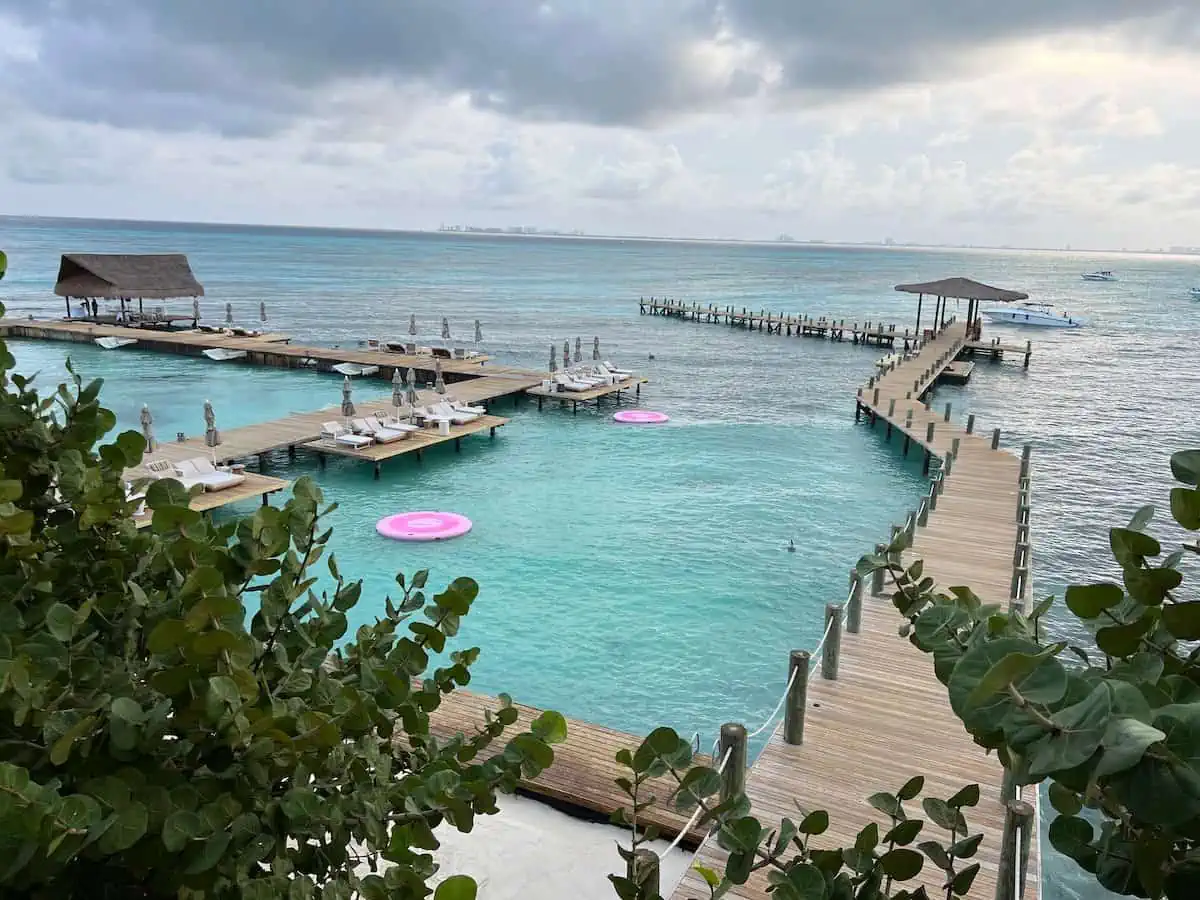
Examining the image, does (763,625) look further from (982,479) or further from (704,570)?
(982,479)

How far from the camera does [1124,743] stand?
3.32 ft

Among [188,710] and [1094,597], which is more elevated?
[1094,597]

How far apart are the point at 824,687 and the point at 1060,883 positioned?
3811 millimetres

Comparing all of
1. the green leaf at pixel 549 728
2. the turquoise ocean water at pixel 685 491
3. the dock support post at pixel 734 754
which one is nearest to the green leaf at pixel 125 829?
the green leaf at pixel 549 728

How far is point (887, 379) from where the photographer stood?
119 ft

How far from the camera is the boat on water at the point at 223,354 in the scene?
40562mm

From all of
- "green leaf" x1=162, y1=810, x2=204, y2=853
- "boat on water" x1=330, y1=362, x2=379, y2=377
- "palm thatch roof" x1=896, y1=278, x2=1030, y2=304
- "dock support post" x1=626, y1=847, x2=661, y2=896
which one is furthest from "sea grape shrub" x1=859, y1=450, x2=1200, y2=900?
"palm thatch roof" x1=896, y1=278, x2=1030, y2=304

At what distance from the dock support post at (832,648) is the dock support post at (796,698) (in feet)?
4.83

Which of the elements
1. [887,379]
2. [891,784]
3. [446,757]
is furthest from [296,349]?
[446,757]

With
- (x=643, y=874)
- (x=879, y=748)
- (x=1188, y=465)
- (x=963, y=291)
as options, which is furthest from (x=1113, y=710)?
(x=963, y=291)

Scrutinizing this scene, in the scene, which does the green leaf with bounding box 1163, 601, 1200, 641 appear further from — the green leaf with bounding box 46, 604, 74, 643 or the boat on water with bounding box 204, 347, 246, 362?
the boat on water with bounding box 204, 347, 246, 362

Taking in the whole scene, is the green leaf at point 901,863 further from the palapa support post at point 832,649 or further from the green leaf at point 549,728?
the palapa support post at point 832,649

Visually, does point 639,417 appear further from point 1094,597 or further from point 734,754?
point 1094,597

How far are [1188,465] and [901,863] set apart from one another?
1.02m
